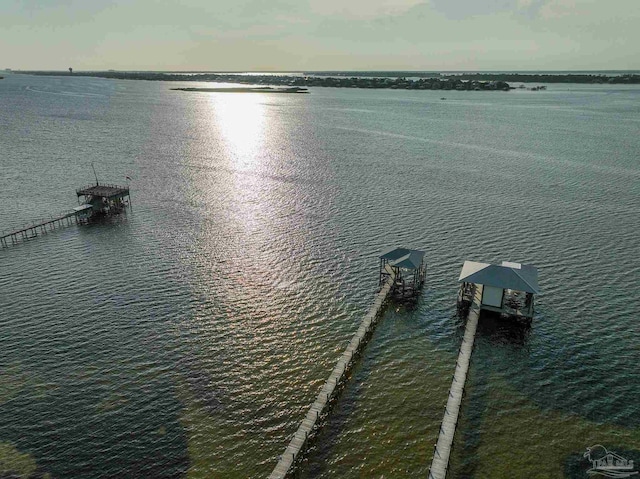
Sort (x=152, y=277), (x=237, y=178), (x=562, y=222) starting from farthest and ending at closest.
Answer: (x=237, y=178), (x=562, y=222), (x=152, y=277)

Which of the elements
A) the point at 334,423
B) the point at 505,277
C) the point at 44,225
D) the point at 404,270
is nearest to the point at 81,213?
the point at 44,225

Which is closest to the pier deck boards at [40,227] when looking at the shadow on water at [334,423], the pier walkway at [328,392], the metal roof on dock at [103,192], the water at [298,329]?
the water at [298,329]

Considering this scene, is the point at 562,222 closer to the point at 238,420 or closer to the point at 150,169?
the point at 238,420

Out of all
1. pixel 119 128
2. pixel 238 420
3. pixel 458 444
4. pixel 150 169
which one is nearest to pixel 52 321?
pixel 238 420

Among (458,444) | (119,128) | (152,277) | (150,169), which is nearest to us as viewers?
(458,444)

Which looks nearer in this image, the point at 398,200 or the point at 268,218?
the point at 268,218

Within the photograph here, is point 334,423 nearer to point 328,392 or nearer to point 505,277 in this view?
point 328,392

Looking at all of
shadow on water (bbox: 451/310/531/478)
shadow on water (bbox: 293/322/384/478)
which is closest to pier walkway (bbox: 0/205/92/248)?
shadow on water (bbox: 293/322/384/478)
